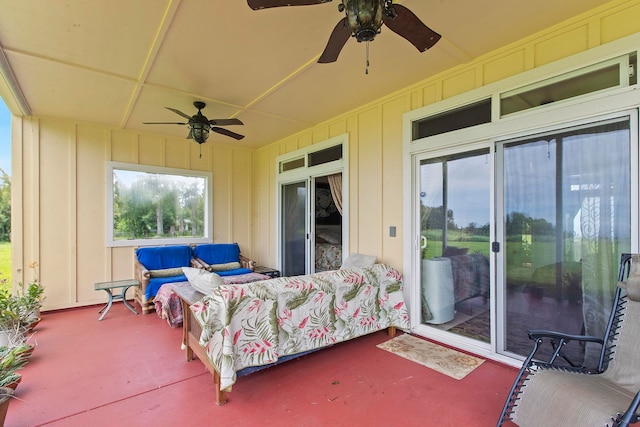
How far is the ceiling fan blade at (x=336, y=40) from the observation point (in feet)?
5.77

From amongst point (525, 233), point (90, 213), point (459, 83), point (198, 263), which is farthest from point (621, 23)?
point (90, 213)

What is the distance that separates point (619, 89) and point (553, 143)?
1.67 ft

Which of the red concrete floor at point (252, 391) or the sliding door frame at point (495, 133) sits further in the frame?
the sliding door frame at point (495, 133)

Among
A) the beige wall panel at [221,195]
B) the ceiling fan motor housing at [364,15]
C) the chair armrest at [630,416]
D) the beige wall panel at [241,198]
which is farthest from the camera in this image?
the beige wall panel at [241,198]

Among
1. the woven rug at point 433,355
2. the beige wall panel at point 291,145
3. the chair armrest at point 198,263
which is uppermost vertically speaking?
the beige wall panel at point 291,145

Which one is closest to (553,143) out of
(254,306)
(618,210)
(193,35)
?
(618,210)

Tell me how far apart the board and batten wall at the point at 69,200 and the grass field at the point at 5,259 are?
0.31 feet

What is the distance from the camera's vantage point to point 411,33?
1.82m

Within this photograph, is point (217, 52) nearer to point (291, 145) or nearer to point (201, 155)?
point (291, 145)

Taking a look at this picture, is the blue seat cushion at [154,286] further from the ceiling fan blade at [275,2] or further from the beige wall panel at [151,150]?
the ceiling fan blade at [275,2]

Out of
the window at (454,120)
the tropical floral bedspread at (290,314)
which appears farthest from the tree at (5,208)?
the window at (454,120)

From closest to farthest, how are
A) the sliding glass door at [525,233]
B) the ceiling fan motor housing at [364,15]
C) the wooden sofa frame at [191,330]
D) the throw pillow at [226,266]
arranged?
the ceiling fan motor housing at [364,15] → the sliding glass door at [525,233] → the wooden sofa frame at [191,330] → the throw pillow at [226,266]

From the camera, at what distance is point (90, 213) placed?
4.71 meters

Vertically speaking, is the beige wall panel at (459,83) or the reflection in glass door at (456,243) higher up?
the beige wall panel at (459,83)
